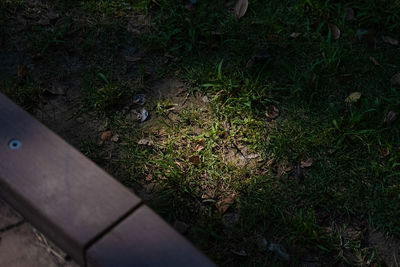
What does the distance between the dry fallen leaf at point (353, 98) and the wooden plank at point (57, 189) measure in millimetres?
1538

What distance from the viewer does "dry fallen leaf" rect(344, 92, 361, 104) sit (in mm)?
2412

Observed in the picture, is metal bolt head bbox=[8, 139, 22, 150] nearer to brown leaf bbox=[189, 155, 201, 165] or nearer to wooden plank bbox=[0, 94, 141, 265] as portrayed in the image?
wooden plank bbox=[0, 94, 141, 265]

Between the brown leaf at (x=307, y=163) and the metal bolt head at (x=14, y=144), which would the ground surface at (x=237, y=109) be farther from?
the metal bolt head at (x=14, y=144)

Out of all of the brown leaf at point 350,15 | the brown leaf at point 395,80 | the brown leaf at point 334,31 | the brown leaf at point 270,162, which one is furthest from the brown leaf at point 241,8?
the brown leaf at point 270,162

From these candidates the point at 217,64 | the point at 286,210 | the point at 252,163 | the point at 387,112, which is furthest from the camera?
the point at 217,64

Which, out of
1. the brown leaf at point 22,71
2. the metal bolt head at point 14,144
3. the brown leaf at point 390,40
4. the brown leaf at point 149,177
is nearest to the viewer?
the metal bolt head at point 14,144

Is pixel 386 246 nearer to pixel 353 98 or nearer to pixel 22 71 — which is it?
pixel 353 98

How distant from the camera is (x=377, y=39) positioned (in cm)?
282

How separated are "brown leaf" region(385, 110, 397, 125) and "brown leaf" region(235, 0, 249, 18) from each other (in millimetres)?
1244

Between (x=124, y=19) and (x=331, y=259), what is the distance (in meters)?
2.13

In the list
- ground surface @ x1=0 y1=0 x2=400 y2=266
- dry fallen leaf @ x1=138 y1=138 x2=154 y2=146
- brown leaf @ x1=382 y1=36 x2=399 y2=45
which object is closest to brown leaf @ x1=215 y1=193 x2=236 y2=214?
ground surface @ x1=0 y1=0 x2=400 y2=266

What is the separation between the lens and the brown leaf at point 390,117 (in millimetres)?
2324

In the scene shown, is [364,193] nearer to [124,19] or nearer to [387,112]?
[387,112]

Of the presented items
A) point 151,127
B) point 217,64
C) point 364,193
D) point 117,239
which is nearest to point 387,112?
point 364,193
